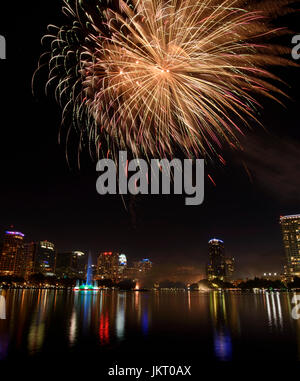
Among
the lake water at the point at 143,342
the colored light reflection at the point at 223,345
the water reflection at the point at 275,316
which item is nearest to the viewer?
the lake water at the point at 143,342

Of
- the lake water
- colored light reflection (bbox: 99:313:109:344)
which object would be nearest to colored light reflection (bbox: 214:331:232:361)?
the lake water

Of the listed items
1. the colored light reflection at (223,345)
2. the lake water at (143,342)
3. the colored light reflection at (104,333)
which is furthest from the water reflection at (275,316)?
the colored light reflection at (104,333)

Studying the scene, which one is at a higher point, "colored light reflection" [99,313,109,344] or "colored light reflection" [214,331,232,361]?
"colored light reflection" [99,313,109,344]

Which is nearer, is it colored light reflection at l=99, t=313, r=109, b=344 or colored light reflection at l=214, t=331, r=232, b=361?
colored light reflection at l=214, t=331, r=232, b=361

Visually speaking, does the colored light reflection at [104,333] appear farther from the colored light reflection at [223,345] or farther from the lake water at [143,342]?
the colored light reflection at [223,345]

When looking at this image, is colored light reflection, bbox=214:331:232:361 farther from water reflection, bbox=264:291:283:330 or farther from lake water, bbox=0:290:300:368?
water reflection, bbox=264:291:283:330

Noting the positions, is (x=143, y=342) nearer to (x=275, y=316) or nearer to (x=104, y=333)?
(x=104, y=333)

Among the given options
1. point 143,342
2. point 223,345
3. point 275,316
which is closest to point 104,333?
point 143,342

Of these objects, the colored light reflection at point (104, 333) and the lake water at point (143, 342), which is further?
the colored light reflection at point (104, 333)

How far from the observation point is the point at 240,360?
44.3 feet

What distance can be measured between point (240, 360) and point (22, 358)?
31.0 feet

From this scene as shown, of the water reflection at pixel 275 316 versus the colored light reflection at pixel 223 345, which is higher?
the water reflection at pixel 275 316
